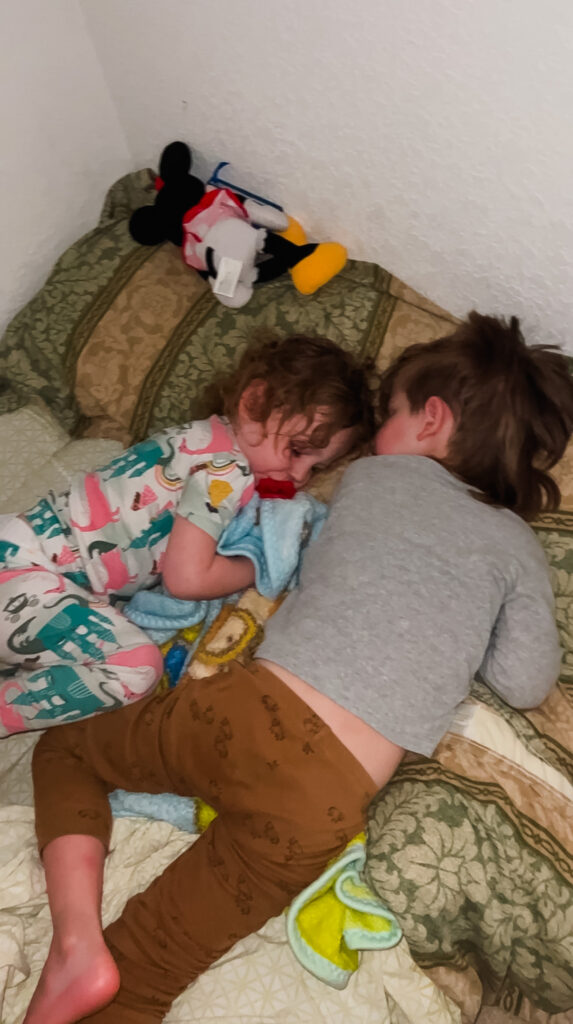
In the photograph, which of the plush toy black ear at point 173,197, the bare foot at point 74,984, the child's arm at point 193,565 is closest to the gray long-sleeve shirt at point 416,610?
the child's arm at point 193,565

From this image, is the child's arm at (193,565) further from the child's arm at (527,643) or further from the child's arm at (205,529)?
the child's arm at (527,643)

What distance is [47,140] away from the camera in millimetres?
1750

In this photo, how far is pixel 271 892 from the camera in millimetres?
1096

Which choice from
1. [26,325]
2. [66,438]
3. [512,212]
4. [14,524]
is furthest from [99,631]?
[512,212]

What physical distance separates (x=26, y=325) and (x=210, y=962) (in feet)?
4.45

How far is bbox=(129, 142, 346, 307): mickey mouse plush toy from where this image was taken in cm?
159

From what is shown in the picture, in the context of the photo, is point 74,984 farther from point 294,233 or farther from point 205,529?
point 294,233

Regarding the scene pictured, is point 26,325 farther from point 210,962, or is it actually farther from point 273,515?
point 210,962

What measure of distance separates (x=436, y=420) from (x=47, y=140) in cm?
111

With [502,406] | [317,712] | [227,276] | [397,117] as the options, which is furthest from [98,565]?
[397,117]

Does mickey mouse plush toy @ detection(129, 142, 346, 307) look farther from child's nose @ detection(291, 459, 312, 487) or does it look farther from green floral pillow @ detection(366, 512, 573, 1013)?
green floral pillow @ detection(366, 512, 573, 1013)

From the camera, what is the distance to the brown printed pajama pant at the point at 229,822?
1.07m

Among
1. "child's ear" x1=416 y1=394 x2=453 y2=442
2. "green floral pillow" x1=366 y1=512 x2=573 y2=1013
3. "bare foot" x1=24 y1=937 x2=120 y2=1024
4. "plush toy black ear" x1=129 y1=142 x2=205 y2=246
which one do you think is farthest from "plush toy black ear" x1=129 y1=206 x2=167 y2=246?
"bare foot" x1=24 y1=937 x2=120 y2=1024

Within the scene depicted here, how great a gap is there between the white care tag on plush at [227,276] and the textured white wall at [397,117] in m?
0.20
